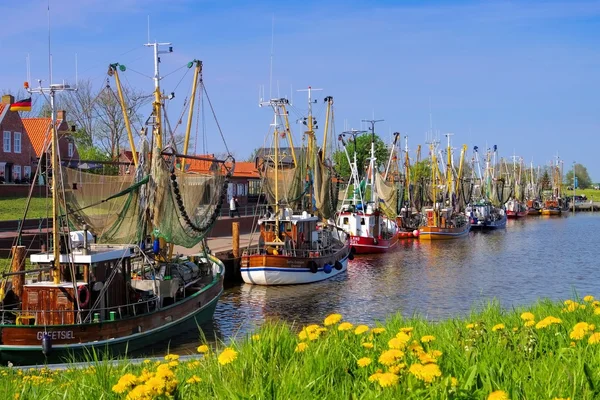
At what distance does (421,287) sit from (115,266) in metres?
19.9

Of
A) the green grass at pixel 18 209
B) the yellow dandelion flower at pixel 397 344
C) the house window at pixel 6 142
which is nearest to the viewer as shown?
the yellow dandelion flower at pixel 397 344

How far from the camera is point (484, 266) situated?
1857 inches

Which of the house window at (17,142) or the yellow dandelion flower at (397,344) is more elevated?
the house window at (17,142)

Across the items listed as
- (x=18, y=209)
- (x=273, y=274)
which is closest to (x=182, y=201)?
(x=273, y=274)

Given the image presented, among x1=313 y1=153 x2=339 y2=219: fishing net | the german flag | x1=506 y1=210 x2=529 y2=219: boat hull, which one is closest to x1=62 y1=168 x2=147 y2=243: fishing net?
the german flag

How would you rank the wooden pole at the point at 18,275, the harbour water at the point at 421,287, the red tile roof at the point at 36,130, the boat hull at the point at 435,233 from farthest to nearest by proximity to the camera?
the boat hull at the point at 435,233
the red tile roof at the point at 36,130
the harbour water at the point at 421,287
the wooden pole at the point at 18,275

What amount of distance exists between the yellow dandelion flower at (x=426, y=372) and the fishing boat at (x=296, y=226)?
1177 inches

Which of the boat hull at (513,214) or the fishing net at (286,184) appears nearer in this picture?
the fishing net at (286,184)

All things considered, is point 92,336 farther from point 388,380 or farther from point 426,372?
point 426,372

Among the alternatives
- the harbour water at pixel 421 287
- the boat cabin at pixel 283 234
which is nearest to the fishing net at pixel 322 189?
the harbour water at pixel 421 287

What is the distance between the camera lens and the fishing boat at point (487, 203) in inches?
3469

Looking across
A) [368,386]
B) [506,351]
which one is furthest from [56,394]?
[506,351]

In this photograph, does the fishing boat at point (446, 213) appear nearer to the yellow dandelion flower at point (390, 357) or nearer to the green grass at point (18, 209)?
the green grass at point (18, 209)

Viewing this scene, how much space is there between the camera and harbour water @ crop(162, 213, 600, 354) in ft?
94.6
